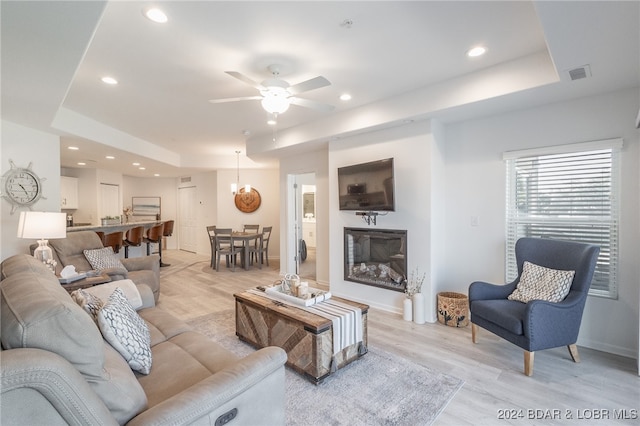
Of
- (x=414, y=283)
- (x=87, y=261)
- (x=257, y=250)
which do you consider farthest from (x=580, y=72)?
(x=257, y=250)

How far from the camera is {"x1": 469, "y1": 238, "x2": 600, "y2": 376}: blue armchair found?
244cm

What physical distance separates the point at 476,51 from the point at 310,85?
1.48 m

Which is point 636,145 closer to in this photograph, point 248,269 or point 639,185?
point 639,185

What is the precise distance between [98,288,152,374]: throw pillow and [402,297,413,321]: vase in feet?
9.20

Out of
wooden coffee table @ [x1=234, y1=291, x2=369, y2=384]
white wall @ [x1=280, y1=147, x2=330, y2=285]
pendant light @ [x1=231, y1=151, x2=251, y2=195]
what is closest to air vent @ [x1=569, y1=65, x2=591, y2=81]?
wooden coffee table @ [x1=234, y1=291, x2=369, y2=384]

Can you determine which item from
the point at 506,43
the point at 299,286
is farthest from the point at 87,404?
the point at 506,43

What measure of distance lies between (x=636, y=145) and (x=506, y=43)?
5.09 ft

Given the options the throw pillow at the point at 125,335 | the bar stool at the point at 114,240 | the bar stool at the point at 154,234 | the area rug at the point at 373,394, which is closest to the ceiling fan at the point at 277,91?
the throw pillow at the point at 125,335

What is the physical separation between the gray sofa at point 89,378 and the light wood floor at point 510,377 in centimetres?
136

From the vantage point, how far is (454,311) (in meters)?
3.45

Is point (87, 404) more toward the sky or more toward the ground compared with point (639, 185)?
more toward the ground

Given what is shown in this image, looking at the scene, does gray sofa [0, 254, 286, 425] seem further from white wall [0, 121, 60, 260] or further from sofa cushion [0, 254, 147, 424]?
white wall [0, 121, 60, 260]

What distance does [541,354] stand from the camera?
2.82m

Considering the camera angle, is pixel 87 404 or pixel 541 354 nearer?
pixel 87 404
